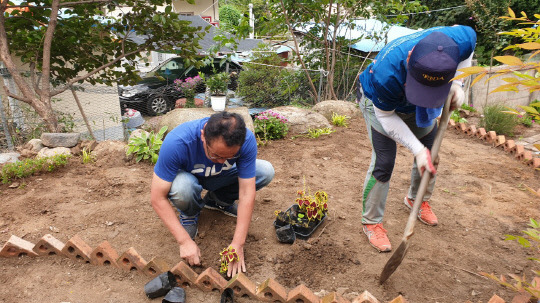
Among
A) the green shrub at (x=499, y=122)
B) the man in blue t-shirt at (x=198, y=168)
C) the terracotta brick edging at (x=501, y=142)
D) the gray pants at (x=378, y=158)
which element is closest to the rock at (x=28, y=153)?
the man in blue t-shirt at (x=198, y=168)

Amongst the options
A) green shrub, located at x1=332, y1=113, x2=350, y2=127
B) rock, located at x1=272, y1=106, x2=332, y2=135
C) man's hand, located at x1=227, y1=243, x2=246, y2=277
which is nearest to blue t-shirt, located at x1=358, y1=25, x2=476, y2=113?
man's hand, located at x1=227, y1=243, x2=246, y2=277

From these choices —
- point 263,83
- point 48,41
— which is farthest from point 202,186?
point 263,83

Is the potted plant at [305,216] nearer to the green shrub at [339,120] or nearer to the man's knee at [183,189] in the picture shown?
the man's knee at [183,189]

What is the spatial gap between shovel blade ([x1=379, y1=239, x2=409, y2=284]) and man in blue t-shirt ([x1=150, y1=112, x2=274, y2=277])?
3.06ft

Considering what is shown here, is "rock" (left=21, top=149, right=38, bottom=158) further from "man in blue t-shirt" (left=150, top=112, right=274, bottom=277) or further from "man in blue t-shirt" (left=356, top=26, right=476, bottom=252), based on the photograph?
"man in blue t-shirt" (left=356, top=26, right=476, bottom=252)

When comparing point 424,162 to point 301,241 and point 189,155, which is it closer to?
point 301,241

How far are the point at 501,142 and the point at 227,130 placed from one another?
196 inches

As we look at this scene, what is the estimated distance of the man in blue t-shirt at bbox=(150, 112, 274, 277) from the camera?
1.95 meters

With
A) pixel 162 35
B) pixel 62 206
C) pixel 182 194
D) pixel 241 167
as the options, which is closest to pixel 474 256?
pixel 241 167

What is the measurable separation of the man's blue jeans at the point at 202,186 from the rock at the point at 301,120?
2.82 m

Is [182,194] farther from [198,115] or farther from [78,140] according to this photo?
[198,115]

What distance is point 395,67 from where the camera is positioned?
2.05m

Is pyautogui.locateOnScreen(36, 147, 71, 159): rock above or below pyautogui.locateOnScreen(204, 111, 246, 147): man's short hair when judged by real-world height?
below

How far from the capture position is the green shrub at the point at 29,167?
3.46 metres
